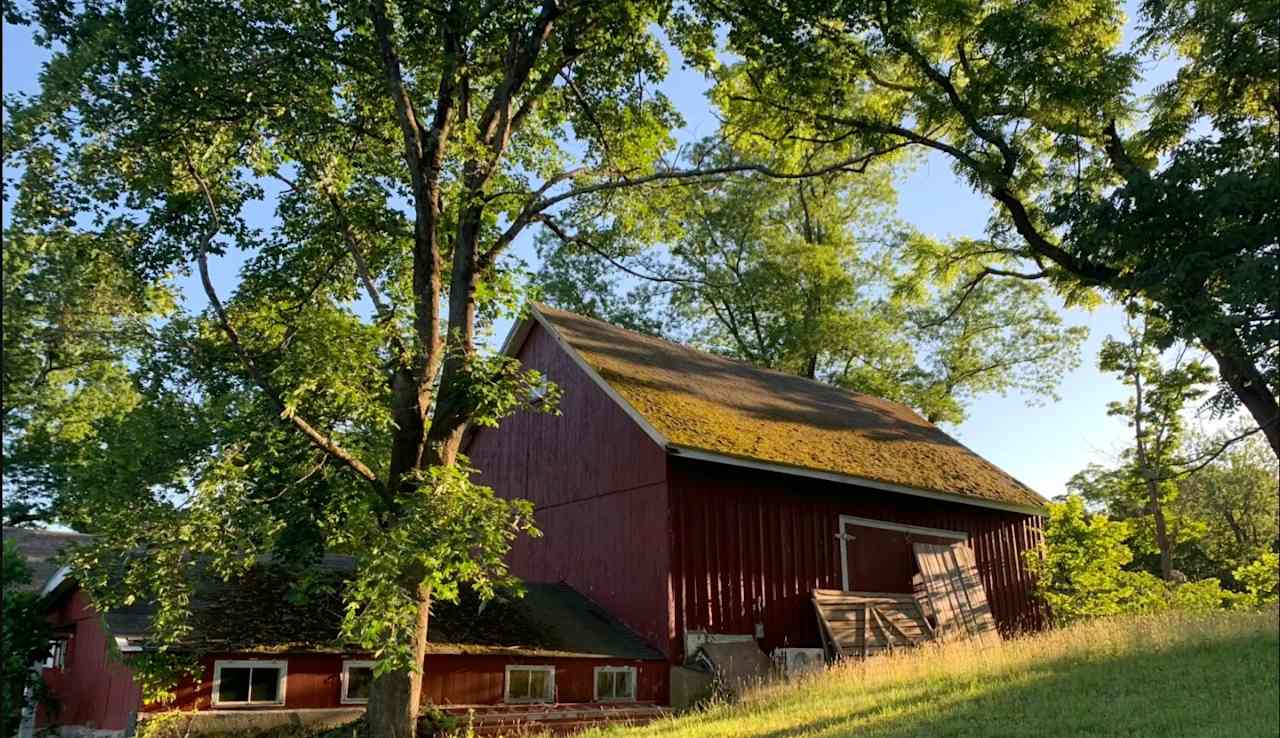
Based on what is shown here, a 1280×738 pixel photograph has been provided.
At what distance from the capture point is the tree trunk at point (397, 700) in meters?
11.3

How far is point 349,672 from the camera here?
12.6 m

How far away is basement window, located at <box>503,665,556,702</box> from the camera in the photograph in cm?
1357

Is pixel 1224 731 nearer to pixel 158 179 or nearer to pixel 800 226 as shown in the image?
pixel 158 179

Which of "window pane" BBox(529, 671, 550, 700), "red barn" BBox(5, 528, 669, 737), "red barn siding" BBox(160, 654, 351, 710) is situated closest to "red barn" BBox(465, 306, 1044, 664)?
"red barn" BBox(5, 528, 669, 737)

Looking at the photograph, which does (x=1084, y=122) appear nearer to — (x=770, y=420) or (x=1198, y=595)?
(x=770, y=420)

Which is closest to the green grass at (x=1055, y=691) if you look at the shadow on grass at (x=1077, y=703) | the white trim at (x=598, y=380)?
the shadow on grass at (x=1077, y=703)

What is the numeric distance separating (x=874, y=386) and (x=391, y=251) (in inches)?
882

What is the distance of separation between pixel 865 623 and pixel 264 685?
1067 centimetres

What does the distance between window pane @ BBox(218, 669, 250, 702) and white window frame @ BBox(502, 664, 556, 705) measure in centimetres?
356

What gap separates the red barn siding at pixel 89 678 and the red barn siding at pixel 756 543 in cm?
788

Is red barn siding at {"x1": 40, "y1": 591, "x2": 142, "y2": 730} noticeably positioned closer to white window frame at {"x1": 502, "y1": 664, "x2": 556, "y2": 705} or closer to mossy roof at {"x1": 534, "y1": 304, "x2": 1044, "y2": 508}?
white window frame at {"x1": 502, "y1": 664, "x2": 556, "y2": 705}

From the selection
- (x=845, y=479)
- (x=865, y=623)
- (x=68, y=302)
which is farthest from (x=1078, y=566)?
(x=68, y=302)

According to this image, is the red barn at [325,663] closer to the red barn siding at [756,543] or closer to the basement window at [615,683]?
the basement window at [615,683]

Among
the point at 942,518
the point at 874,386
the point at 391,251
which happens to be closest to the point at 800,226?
the point at 874,386
